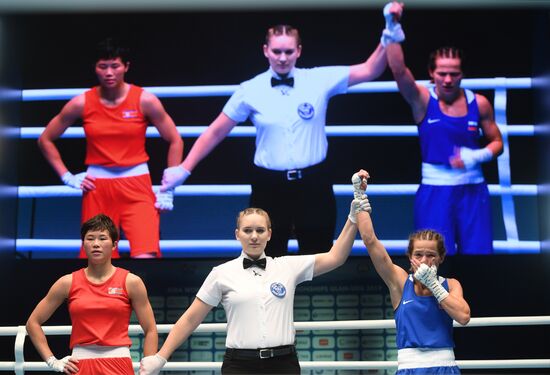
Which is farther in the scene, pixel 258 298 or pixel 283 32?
pixel 283 32

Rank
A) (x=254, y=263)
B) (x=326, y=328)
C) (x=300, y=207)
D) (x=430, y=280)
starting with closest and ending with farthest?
(x=430, y=280), (x=254, y=263), (x=326, y=328), (x=300, y=207)

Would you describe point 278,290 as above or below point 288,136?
below

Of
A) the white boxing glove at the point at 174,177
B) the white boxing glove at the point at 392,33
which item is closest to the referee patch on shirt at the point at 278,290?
the white boxing glove at the point at 174,177

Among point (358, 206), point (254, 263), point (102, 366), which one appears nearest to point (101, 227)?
point (102, 366)

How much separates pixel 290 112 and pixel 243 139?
0.44 meters

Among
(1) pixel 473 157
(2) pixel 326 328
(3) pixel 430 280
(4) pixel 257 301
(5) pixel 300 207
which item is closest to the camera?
(3) pixel 430 280

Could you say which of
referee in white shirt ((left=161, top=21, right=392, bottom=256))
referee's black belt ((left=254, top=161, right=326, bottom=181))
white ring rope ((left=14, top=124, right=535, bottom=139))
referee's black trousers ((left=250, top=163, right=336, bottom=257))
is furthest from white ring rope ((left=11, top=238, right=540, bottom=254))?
white ring rope ((left=14, top=124, right=535, bottom=139))

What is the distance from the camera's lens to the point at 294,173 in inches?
222

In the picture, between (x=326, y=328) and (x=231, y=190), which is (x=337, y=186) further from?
(x=326, y=328)

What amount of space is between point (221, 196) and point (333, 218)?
926mm

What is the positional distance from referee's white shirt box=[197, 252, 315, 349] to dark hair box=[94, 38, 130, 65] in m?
3.13

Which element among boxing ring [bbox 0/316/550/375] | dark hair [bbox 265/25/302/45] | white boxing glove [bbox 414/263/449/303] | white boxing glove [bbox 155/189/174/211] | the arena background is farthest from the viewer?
dark hair [bbox 265/25/302/45]

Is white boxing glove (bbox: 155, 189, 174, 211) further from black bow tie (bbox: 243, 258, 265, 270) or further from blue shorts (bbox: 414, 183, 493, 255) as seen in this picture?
black bow tie (bbox: 243, 258, 265, 270)

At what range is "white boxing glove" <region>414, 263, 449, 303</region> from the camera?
3023mm
